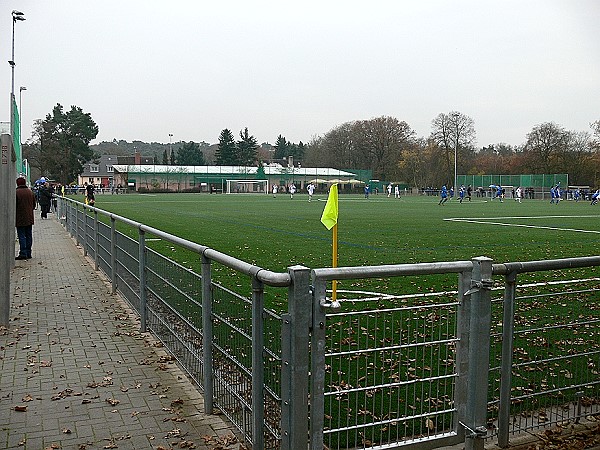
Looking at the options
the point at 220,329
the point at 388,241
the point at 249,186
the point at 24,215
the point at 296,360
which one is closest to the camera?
the point at 296,360

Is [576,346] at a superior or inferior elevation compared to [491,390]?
superior

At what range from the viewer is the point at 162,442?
4.38 m

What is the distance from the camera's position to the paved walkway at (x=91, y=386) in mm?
4484

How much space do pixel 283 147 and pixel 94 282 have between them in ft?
489

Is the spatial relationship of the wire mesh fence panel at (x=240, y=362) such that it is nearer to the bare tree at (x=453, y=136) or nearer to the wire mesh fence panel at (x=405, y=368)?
Result: the wire mesh fence panel at (x=405, y=368)

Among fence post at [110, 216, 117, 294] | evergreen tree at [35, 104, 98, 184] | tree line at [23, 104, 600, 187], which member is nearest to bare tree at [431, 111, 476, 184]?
tree line at [23, 104, 600, 187]

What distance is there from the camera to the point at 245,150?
132 metres

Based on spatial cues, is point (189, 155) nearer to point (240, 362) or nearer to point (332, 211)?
point (332, 211)

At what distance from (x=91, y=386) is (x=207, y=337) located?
1396 mm

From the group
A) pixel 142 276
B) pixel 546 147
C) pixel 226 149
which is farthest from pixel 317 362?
pixel 226 149

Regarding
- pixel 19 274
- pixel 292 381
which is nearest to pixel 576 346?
pixel 292 381

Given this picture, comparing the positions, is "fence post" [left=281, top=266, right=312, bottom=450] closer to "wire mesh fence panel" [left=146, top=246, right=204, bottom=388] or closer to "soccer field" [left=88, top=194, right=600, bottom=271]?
"wire mesh fence panel" [left=146, top=246, right=204, bottom=388]

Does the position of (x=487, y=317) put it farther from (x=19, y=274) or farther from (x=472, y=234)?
(x=472, y=234)

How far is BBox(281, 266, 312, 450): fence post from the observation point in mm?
3318
